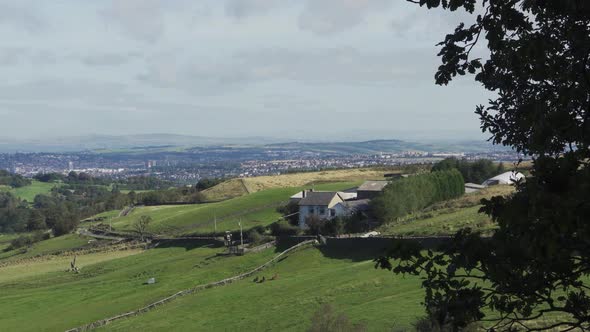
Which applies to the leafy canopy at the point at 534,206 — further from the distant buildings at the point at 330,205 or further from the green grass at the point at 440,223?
→ the distant buildings at the point at 330,205

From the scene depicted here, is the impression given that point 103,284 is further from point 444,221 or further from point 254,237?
point 444,221

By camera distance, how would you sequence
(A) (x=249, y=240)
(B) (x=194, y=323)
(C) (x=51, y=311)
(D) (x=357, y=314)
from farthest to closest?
(A) (x=249, y=240)
(C) (x=51, y=311)
(B) (x=194, y=323)
(D) (x=357, y=314)

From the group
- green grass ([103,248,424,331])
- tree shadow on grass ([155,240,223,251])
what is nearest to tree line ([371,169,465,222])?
green grass ([103,248,424,331])

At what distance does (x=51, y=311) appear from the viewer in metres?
50.5

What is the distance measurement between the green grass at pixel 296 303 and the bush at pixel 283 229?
69.6 ft

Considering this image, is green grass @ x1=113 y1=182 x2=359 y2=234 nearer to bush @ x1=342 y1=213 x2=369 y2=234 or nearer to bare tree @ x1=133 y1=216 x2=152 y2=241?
bare tree @ x1=133 y1=216 x2=152 y2=241

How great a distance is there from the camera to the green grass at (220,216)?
90125mm

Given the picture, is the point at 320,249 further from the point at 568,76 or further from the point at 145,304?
the point at 568,76

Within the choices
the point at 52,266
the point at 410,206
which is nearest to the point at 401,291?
the point at 410,206

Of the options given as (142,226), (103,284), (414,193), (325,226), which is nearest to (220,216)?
(142,226)

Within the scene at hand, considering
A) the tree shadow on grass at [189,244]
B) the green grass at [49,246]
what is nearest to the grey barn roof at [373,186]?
the tree shadow on grass at [189,244]

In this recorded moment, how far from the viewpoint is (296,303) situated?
39.0 meters

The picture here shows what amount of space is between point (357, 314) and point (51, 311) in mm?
29141

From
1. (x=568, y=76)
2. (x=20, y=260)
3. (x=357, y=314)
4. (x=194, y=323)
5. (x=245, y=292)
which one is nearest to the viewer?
(x=568, y=76)
